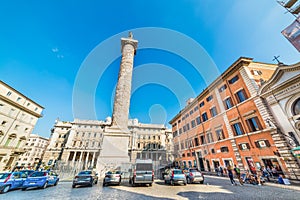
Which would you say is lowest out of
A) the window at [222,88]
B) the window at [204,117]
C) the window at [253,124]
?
the window at [253,124]

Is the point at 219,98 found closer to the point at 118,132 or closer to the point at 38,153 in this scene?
the point at 118,132

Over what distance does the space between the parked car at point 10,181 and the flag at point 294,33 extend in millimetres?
25585

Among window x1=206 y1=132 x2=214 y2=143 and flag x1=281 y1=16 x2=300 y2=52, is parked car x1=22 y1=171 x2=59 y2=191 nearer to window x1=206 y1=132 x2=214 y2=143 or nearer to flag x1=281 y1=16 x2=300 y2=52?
window x1=206 y1=132 x2=214 y2=143

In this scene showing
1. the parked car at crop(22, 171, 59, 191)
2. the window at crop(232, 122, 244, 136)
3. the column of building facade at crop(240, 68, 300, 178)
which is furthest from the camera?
the window at crop(232, 122, 244, 136)

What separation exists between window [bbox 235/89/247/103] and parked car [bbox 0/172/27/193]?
76.4ft

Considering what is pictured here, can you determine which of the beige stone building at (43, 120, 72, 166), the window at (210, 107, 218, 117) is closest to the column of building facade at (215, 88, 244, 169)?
the window at (210, 107, 218, 117)

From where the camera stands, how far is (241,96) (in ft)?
53.7

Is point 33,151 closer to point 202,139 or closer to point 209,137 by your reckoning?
point 202,139

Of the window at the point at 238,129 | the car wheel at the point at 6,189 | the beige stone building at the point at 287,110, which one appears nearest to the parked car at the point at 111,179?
the car wheel at the point at 6,189

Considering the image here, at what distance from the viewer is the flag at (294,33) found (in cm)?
1187

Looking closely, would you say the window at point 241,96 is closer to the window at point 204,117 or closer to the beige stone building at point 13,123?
the window at point 204,117

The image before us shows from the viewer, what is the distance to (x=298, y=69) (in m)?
11.2

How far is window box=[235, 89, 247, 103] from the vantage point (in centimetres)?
1583

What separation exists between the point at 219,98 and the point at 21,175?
24375 millimetres
